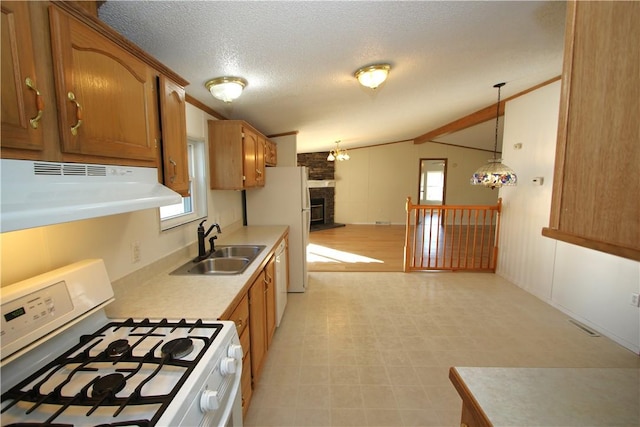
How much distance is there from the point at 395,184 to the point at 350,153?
1.74 meters

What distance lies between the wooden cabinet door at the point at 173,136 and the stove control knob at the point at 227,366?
897 millimetres

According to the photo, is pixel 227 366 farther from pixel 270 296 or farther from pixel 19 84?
pixel 270 296

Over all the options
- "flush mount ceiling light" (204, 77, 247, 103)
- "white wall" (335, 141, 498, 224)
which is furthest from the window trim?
"white wall" (335, 141, 498, 224)

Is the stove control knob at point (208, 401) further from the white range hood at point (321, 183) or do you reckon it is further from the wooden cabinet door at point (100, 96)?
the white range hood at point (321, 183)

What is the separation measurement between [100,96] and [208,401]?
109 cm

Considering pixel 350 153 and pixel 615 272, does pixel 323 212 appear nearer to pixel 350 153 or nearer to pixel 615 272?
pixel 350 153

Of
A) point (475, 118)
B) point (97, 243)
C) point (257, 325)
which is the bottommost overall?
point (257, 325)

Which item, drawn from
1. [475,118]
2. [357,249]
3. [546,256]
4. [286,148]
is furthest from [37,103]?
[475,118]

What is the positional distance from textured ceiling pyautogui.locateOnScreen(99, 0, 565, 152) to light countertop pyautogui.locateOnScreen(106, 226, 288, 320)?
1.32 metres

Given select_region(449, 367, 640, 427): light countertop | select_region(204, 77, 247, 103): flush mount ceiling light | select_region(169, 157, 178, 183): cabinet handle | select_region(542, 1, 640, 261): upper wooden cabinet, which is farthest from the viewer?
select_region(204, 77, 247, 103): flush mount ceiling light

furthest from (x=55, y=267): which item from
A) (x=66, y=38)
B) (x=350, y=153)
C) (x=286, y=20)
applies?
(x=350, y=153)

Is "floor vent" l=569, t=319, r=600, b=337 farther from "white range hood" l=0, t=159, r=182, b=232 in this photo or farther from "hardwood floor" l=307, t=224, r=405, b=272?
"white range hood" l=0, t=159, r=182, b=232

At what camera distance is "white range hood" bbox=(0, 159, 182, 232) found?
61cm

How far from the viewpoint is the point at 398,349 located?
247 cm
